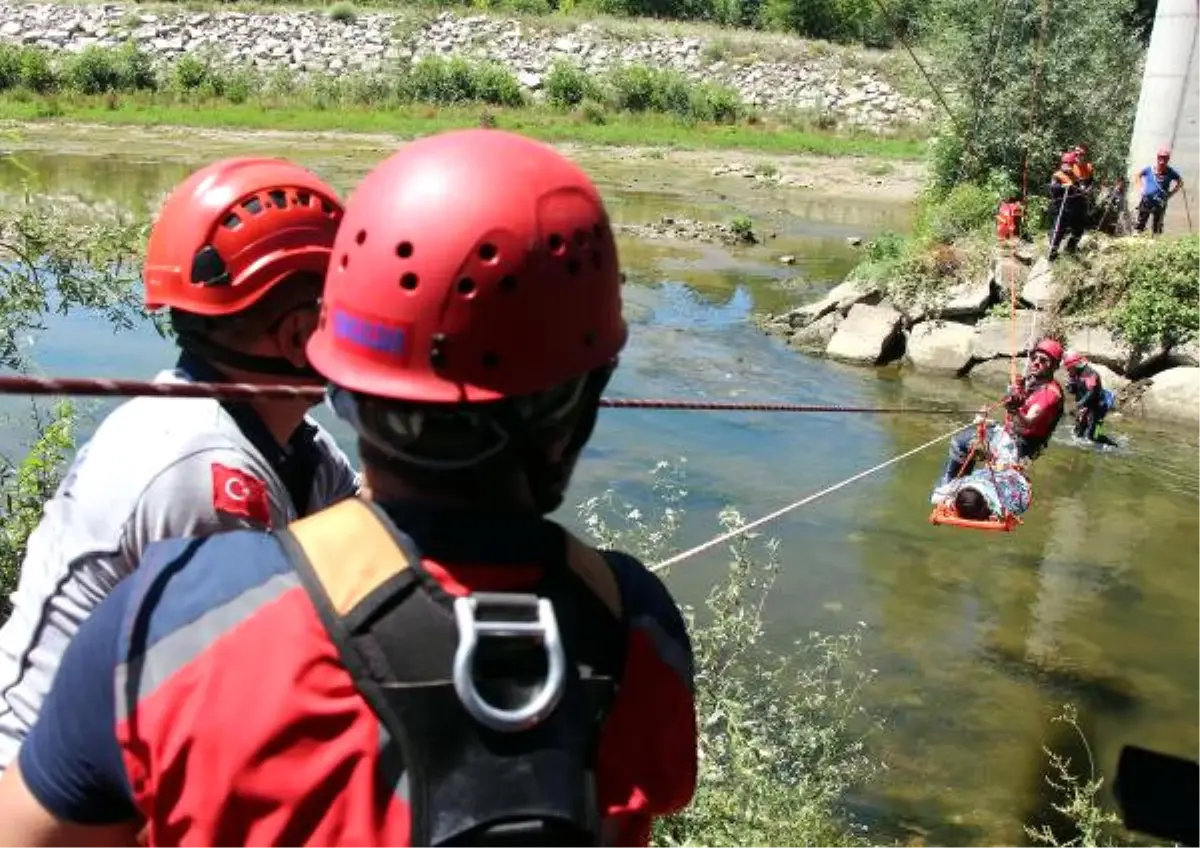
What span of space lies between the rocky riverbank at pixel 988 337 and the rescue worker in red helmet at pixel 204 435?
1430cm

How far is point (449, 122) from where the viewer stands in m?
40.6

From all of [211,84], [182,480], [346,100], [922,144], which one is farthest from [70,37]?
[182,480]

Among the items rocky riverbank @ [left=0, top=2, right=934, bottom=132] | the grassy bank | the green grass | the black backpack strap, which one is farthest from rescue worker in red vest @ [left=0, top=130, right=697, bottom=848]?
rocky riverbank @ [left=0, top=2, right=934, bottom=132]

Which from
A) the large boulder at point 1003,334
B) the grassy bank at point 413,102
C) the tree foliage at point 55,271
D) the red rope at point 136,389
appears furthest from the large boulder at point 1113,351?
the grassy bank at point 413,102

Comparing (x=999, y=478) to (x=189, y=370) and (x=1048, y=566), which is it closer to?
(x=1048, y=566)

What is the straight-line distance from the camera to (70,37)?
4544 cm

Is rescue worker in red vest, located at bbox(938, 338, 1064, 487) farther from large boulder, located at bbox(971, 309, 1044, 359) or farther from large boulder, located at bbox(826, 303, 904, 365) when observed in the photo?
large boulder, located at bbox(826, 303, 904, 365)

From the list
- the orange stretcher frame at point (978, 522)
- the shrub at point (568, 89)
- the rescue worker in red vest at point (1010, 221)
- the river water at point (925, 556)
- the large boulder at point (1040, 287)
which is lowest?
the river water at point (925, 556)

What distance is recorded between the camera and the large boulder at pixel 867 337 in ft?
57.9

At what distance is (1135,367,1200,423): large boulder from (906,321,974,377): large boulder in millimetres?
2430

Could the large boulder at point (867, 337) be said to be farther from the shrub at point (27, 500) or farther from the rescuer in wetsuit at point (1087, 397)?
the shrub at point (27, 500)

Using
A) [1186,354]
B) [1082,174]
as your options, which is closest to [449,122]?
[1082,174]

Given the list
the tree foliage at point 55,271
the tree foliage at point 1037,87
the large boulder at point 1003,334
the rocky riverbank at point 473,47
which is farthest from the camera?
the rocky riverbank at point 473,47

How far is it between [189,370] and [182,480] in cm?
46
